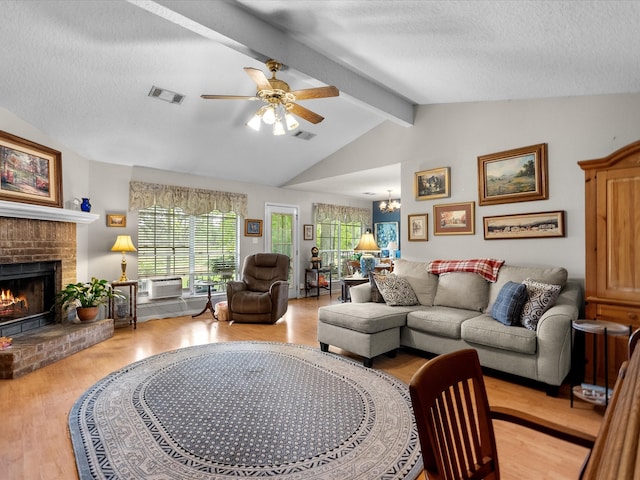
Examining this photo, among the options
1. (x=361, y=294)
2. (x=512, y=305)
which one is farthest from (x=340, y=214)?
(x=512, y=305)

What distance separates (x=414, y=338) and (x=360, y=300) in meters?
0.81

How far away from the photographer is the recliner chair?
5062 mm

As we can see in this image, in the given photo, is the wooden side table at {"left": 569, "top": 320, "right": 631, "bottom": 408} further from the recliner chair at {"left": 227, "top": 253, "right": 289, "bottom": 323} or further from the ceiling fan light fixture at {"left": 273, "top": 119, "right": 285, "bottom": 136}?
the recliner chair at {"left": 227, "top": 253, "right": 289, "bottom": 323}

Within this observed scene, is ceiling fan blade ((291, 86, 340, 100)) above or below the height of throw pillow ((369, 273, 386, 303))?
above

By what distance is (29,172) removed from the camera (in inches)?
153

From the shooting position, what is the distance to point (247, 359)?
3531 millimetres

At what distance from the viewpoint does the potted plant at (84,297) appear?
4.13 metres

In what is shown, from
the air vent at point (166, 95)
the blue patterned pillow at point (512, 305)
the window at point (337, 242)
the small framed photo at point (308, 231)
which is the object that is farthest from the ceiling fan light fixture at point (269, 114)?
the window at point (337, 242)

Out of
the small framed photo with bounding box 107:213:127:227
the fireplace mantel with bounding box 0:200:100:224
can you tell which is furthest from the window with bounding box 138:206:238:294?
the fireplace mantel with bounding box 0:200:100:224

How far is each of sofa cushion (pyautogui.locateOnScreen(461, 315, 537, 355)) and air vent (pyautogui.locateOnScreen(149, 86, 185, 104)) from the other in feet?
12.5

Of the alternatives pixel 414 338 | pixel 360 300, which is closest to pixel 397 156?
pixel 360 300

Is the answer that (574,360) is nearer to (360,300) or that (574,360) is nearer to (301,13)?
(360,300)

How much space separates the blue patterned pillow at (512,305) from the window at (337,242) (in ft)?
16.9

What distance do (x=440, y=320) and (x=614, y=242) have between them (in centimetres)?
150
